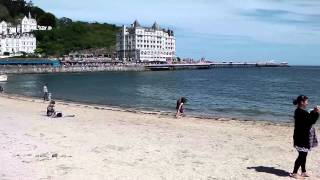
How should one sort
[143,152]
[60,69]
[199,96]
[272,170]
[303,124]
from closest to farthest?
1. [303,124]
2. [272,170]
3. [143,152]
4. [199,96]
5. [60,69]

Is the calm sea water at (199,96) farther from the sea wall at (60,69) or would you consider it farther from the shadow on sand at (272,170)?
the sea wall at (60,69)

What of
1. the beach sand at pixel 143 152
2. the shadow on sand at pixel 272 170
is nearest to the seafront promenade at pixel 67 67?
the beach sand at pixel 143 152

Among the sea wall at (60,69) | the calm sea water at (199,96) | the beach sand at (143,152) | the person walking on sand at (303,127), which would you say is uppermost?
the person walking on sand at (303,127)

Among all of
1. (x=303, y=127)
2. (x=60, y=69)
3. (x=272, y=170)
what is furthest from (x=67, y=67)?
(x=303, y=127)

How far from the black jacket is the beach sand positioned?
3.85 ft

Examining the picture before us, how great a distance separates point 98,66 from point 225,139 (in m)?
170

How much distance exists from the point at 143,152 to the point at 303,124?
17.5 ft

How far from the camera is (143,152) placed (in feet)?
47.8

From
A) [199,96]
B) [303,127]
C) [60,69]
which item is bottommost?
[60,69]

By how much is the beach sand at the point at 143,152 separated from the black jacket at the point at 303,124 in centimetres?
117

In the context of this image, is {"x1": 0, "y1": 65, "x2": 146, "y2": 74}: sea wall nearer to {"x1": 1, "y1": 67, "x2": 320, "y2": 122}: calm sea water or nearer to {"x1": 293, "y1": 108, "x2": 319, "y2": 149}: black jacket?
{"x1": 1, "y1": 67, "x2": 320, "y2": 122}: calm sea water

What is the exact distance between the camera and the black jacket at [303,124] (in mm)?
10703

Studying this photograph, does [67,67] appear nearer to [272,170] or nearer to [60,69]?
[60,69]

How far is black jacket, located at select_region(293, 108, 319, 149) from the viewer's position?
35.1 feet
